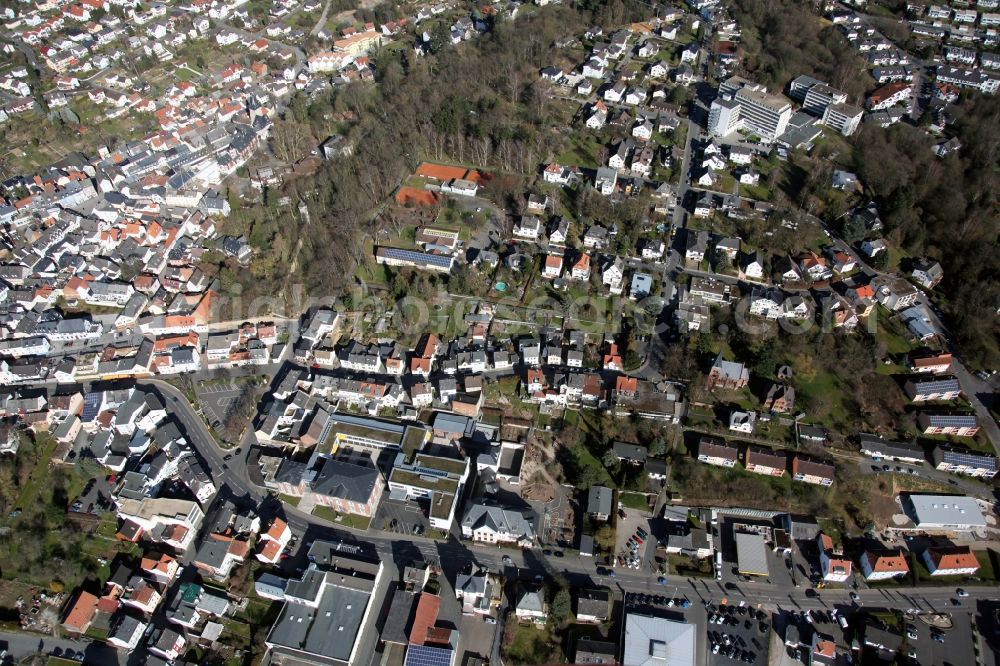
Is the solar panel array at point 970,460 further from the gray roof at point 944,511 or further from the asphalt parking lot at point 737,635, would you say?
the asphalt parking lot at point 737,635

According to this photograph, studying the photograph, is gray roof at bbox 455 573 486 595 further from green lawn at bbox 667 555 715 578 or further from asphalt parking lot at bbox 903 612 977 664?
asphalt parking lot at bbox 903 612 977 664

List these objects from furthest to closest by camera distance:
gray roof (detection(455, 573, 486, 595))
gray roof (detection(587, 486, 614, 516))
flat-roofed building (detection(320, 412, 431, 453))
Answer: flat-roofed building (detection(320, 412, 431, 453))
gray roof (detection(587, 486, 614, 516))
gray roof (detection(455, 573, 486, 595))

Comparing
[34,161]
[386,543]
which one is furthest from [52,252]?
[386,543]

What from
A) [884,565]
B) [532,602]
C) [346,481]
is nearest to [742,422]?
[884,565]

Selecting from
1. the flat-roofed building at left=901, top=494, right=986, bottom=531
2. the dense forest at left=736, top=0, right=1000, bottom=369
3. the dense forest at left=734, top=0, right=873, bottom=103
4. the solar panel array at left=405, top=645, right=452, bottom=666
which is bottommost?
the solar panel array at left=405, top=645, right=452, bottom=666

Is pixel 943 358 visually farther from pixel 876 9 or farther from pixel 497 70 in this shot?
pixel 876 9

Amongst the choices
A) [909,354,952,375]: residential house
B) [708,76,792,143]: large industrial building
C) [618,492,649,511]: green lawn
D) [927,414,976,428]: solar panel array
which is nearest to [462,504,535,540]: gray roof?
[618,492,649,511]: green lawn

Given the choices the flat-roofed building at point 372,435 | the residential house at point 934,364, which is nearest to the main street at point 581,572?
the flat-roofed building at point 372,435
